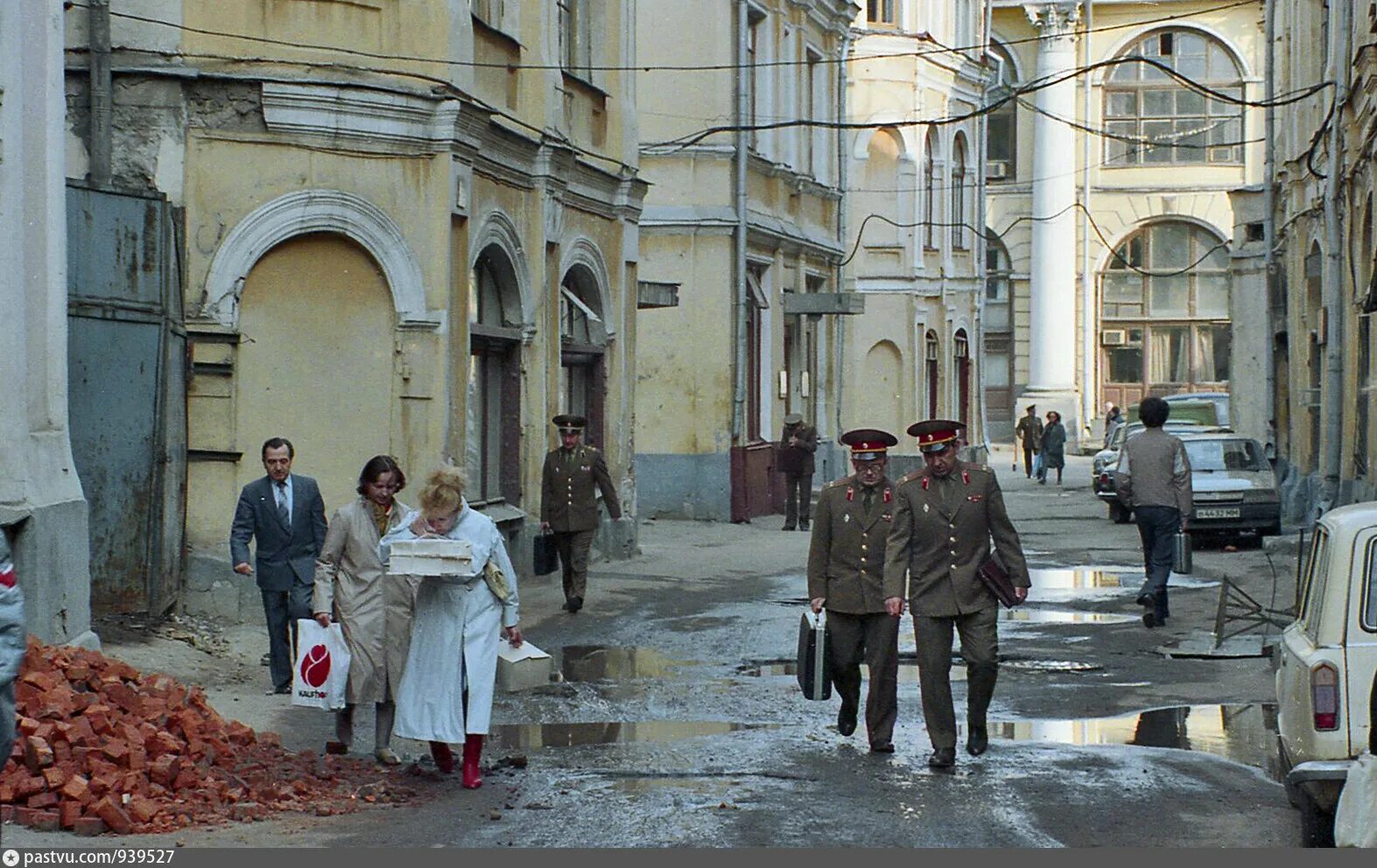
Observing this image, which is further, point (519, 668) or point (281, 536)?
point (281, 536)

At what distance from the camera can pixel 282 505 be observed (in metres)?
12.6

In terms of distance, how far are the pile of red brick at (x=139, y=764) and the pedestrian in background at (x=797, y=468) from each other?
1853 cm

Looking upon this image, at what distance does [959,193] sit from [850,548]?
34.3m

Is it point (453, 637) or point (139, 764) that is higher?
point (453, 637)

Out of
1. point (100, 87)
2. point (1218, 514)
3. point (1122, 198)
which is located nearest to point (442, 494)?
point (100, 87)

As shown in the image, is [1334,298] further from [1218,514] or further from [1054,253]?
[1054,253]

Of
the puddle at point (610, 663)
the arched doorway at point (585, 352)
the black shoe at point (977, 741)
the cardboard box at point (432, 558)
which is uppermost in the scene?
the arched doorway at point (585, 352)

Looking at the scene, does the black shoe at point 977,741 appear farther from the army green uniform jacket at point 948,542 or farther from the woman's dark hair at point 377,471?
the woman's dark hair at point 377,471

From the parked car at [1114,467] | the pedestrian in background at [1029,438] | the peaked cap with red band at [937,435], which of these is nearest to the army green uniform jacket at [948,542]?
the peaked cap with red band at [937,435]

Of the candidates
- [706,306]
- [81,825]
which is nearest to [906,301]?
[706,306]

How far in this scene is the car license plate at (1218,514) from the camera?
24.3 meters

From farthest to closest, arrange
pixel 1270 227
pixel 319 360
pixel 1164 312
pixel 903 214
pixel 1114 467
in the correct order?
pixel 1164 312 < pixel 903 214 < pixel 1114 467 < pixel 1270 227 < pixel 319 360

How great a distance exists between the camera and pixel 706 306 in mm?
28594

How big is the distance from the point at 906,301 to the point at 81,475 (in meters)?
28.5
